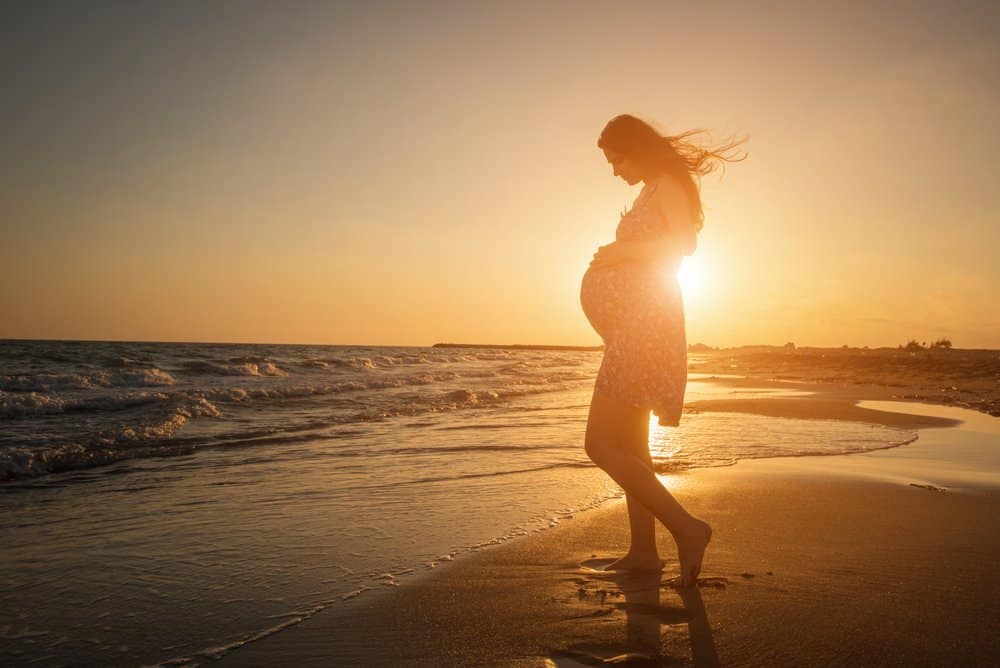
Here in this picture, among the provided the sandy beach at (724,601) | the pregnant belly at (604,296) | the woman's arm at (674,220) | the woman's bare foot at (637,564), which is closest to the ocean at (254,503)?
the sandy beach at (724,601)

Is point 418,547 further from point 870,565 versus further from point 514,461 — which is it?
point 514,461

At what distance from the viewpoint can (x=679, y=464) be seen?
6.23m

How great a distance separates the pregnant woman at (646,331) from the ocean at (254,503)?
3.42ft

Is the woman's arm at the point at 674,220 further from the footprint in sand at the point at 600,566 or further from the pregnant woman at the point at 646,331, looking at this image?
the footprint in sand at the point at 600,566

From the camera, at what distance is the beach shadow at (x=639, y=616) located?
7.20 ft

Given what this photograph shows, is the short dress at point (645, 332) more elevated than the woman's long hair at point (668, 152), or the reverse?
the woman's long hair at point (668, 152)

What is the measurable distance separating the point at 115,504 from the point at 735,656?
14.4 ft

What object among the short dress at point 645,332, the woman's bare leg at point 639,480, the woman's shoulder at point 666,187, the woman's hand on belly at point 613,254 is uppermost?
the woman's shoulder at point 666,187

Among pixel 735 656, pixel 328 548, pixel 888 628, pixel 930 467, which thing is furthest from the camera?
pixel 930 467

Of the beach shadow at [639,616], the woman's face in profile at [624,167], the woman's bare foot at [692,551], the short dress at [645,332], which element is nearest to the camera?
the beach shadow at [639,616]

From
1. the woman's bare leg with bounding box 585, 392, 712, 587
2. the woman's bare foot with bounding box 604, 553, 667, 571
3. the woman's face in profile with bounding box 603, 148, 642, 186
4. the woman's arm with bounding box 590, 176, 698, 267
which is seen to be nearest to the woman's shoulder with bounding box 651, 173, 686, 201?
the woman's arm with bounding box 590, 176, 698, 267

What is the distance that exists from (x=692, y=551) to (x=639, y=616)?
46cm

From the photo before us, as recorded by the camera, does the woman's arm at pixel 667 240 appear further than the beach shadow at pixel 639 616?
Yes

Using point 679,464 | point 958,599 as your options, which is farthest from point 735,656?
point 679,464
